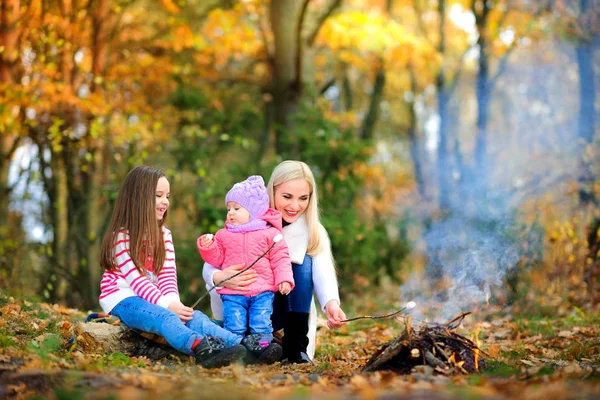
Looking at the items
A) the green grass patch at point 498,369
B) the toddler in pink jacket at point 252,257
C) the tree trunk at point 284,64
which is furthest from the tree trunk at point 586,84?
the toddler in pink jacket at point 252,257

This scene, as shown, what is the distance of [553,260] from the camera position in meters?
9.21

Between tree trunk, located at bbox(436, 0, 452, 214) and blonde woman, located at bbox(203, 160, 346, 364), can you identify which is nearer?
blonde woman, located at bbox(203, 160, 346, 364)

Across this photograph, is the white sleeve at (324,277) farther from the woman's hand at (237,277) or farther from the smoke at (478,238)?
the smoke at (478,238)

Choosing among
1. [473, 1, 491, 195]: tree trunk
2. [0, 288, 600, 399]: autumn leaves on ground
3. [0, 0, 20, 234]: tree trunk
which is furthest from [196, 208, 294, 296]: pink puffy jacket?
[473, 1, 491, 195]: tree trunk

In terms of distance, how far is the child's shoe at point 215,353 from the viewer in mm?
4581

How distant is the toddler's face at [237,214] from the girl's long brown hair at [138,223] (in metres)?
0.55

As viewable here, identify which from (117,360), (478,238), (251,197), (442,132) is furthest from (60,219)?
(442,132)

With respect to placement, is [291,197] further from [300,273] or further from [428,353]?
[428,353]

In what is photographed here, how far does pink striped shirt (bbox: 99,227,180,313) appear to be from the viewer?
202 inches

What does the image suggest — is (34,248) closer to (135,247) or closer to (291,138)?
(291,138)

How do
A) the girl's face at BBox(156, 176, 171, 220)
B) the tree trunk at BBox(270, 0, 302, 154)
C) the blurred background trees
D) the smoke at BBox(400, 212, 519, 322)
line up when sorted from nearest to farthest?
the girl's face at BBox(156, 176, 171, 220) → the smoke at BBox(400, 212, 519, 322) → the blurred background trees → the tree trunk at BBox(270, 0, 302, 154)

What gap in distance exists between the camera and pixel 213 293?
5465 mm

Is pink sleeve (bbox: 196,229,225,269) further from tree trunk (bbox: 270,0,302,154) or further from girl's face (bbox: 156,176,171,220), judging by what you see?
tree trunk (bbox: 270,0,302,154)

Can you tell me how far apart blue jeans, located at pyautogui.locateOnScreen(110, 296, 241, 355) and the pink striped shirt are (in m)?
0.05
